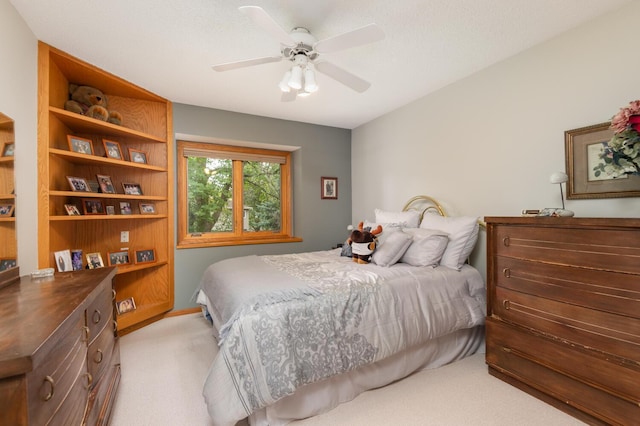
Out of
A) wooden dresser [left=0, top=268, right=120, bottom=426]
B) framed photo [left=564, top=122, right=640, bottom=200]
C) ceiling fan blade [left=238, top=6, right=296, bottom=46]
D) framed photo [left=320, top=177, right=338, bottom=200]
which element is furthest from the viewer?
framed photo [left=320, top=177, right=338, bottom=200]

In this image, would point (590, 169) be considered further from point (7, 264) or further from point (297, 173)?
point (7, 264)

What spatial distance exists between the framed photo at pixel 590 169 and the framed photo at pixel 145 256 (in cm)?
409

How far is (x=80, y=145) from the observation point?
2.65 m

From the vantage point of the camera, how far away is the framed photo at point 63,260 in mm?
2312

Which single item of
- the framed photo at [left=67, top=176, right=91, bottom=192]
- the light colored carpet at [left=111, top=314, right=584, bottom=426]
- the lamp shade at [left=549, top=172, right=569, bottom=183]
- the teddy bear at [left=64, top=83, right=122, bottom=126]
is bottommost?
the light colored carpet at [left=111, top=314, right=584, bottom=426]

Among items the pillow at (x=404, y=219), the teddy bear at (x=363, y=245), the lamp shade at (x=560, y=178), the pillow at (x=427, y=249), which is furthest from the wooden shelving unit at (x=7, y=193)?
the lamp shade at (x=560, y=178)

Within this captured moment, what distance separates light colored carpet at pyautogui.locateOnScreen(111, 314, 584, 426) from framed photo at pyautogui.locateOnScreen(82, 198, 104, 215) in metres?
1.46

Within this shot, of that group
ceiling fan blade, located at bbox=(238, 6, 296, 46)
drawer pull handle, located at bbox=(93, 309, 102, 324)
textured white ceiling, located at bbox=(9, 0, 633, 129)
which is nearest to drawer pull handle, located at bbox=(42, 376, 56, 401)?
drawer pull handle, located at bbox=(93, 309, 102, 324)

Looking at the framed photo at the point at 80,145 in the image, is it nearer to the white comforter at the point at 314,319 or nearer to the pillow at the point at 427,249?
the white comforter at the point at 314,319

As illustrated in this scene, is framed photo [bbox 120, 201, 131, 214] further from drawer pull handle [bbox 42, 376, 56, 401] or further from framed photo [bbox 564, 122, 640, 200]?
framed photo [bbox 564, 122, 640, 200]

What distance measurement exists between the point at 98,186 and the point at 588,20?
4471 mm

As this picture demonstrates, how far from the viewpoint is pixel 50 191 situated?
7.41 ft

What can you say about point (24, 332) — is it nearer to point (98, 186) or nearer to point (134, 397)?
point (134, 397)

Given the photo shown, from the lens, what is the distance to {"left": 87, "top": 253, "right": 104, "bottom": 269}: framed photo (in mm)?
2766
